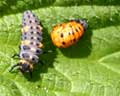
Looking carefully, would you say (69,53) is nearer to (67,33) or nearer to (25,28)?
(67,33)

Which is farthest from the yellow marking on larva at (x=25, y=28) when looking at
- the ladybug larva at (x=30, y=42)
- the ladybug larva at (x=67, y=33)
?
the ladybug larva at (x=67, y=33)

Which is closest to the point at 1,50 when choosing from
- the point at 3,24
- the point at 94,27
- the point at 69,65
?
the point at 3,24

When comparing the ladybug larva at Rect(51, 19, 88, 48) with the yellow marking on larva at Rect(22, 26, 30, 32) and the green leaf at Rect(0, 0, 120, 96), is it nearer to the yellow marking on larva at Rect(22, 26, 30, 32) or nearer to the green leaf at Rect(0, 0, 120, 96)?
the green leaf at Rect(0, 0, 120, 96)

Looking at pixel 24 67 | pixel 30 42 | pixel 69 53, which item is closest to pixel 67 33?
pixel 69 53

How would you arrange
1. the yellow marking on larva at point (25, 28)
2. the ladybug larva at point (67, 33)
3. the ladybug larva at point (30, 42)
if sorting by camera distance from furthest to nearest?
the ladybug larva at point (67, 33)
the yellow marking on larva at point (25, 28)
the ladybug larva at point (30, 42)

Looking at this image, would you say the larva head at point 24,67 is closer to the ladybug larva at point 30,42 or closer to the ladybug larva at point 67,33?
the ladybug larva at point 30,42

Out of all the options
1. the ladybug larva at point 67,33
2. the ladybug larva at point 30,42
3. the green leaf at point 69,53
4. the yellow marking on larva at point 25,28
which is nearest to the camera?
the green leaf at point 69,53

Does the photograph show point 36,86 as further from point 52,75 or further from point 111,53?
point 111,53
